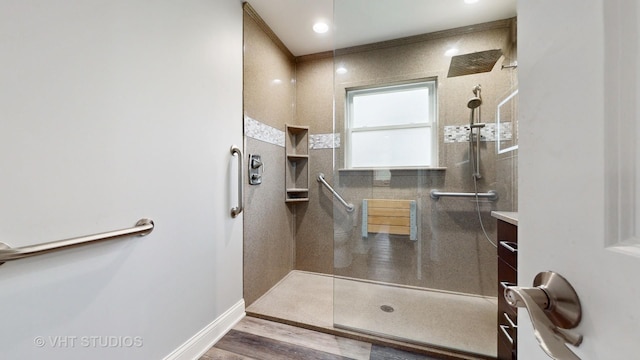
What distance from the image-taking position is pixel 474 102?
1.88 meters

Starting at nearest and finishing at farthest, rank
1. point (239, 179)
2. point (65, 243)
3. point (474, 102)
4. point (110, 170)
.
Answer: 1. point (65, 243)
2. point (110, 170)
3. point (239, 179)
4. point (474, 102)

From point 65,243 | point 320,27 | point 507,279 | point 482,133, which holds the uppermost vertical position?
point 320,27

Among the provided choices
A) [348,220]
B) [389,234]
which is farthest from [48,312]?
[389,234]

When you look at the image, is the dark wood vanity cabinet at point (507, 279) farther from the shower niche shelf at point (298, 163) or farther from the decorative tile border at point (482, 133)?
Result: the shower niche shelf at point (298, 163)

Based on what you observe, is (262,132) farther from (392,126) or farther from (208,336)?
(208,336)

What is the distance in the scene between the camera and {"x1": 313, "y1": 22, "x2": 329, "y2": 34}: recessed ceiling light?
2.05 meters

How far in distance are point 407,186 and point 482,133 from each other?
744 mm

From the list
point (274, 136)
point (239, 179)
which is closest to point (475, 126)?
point (274, 136)

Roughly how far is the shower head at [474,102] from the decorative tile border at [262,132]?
5.59ft

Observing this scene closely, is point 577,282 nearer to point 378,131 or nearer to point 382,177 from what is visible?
point 382,177

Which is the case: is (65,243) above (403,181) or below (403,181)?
below

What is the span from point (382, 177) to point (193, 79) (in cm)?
165

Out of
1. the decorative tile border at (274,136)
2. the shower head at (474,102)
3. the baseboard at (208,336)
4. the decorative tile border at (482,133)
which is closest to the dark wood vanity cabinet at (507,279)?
the decorative tile border at (482,133)

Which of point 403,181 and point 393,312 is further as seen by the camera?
point 403,181
